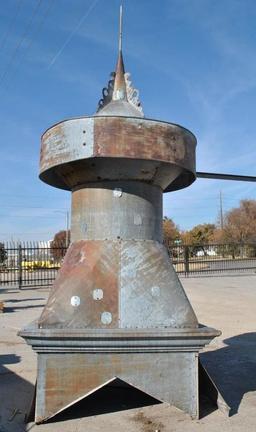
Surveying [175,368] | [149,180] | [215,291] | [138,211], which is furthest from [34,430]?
[215,291]

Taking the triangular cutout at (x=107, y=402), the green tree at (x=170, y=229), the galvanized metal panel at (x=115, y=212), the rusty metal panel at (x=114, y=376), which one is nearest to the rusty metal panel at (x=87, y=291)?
the galvanized metal panel at (x=115, y=212)

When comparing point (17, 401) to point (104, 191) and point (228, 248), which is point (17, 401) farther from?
point (228, 248)

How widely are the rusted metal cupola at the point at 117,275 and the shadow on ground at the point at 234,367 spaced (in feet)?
2.88

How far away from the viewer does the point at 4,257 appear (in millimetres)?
24609

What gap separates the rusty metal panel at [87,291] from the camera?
3906 mm

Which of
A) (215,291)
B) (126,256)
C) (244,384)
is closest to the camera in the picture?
(126,256)

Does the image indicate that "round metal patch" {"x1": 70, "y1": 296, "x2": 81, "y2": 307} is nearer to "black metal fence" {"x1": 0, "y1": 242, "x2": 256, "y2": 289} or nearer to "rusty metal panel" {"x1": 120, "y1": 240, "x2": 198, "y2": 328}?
"rusty metal panel" {"x1": 120, "y1": 240, "x2": 198, "y2": 328}

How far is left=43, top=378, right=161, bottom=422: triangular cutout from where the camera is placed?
3912mm

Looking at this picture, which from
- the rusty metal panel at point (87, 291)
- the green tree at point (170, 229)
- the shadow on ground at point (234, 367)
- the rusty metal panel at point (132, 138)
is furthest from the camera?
the green tree at point (170, 229)

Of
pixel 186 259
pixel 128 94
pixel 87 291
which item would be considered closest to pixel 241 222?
pixel 186 259

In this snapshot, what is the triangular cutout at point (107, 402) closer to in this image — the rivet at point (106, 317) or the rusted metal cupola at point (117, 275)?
the rusted metal cupola at point (117, 275)

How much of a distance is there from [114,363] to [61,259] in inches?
707

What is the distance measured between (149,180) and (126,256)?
0.76 metres

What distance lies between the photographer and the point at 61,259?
21.5 metres
